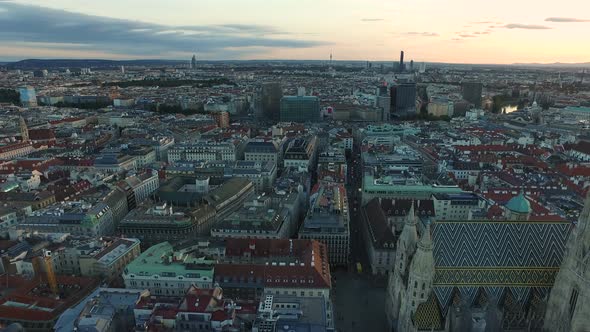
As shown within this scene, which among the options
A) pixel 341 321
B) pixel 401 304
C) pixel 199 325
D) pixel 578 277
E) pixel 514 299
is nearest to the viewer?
pixel 578 277

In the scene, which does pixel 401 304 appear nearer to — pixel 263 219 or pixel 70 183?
pixel 263 219

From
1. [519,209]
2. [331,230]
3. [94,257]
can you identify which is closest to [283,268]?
[331,230]

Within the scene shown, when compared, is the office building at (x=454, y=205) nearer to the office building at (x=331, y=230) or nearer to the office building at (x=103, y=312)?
the office building at (x=331, y=230)

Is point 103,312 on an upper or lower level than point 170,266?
lower

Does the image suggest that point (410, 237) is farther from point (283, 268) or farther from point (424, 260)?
point (283, 268)

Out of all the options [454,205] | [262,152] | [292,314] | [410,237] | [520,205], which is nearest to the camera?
[292,314]

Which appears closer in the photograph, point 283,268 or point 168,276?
point 283,268

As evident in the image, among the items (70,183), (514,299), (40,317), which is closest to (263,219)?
(40,317)

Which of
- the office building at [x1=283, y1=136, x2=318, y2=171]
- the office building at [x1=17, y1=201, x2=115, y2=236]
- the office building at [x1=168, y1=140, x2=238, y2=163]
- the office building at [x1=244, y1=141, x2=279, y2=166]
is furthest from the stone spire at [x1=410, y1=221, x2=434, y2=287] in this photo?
the office building at [x1=168, y1=140, x2=238, y2=163]

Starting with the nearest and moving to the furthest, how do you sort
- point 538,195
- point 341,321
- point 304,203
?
point 341,321, point 538,195, point 304,203

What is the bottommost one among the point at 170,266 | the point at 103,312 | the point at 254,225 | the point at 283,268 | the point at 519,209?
the point at 103,312

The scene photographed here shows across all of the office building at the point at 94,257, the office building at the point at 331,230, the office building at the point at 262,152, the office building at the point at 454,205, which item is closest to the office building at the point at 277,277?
the office building at the point at 331,230
